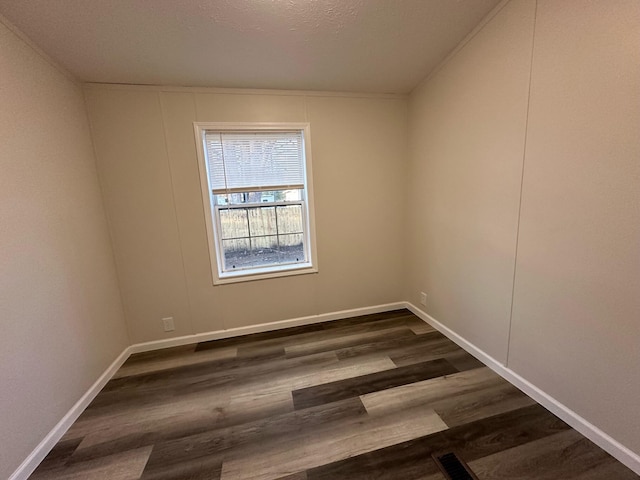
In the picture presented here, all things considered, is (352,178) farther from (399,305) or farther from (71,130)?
(71,130)

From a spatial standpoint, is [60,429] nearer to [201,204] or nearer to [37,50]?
[201,204]

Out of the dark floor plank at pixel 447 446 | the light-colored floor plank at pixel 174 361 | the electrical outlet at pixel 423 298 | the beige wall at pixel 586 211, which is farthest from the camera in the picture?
the electrical outlet at pixel 423 298

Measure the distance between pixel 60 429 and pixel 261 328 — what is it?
152 centimetres

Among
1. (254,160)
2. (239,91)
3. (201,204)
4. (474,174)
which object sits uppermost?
(239,91)

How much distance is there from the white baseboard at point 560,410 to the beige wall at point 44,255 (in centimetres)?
297

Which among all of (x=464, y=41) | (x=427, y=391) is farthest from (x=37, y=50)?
(x=427, y=391)

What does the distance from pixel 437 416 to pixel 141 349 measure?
260 cm

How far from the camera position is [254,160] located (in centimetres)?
251

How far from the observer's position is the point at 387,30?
1.77m

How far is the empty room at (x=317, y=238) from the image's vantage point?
1.33 meters

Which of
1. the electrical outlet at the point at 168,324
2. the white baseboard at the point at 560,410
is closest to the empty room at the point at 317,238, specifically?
the white baseboard at the point at 560,410

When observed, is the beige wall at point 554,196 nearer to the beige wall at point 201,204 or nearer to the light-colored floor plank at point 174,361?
the beige wall at point 201,204

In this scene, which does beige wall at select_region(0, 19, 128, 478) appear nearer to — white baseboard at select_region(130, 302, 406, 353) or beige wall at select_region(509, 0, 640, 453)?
white baseboard at select_region(130, 302, 406, 353)

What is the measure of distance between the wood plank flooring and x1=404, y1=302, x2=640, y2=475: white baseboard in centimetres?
4
